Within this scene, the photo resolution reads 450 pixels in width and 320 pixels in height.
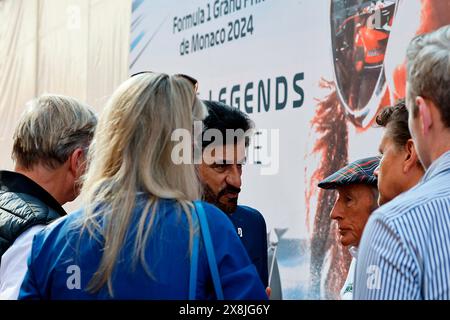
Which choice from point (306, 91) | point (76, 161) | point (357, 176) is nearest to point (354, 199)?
point (357, 176)

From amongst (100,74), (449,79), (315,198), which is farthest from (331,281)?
(100,74)

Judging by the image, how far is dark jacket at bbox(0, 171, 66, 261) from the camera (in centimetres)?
236

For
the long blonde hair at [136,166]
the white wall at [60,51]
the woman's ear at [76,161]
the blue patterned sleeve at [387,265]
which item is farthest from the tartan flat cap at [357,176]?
the white wall at [60,51]

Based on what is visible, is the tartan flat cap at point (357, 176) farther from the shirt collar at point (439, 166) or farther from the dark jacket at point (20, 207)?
the shirt collar at point (439, 166)

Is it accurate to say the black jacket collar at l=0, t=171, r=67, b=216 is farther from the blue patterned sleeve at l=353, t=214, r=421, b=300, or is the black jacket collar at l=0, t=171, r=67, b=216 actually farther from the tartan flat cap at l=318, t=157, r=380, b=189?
the blue patterned sleeve at l=353, t=214, r=421, b=300

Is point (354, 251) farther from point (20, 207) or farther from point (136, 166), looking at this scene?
point (136, 166)

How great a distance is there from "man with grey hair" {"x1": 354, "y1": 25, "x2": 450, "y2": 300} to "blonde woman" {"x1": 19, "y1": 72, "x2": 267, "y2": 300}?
355 mm

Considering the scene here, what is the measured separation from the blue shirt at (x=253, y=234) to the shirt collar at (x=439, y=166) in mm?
1871

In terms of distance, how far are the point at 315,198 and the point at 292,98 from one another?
498mm

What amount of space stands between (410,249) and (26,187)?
1332mm

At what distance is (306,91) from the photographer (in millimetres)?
4090

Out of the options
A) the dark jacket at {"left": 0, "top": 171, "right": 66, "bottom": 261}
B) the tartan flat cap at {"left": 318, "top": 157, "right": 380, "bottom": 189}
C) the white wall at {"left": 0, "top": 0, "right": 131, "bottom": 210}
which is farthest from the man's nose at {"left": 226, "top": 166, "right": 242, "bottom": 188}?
the white wall at {"left": 0, "top": 0, "right": 131, "bottom": 210}
